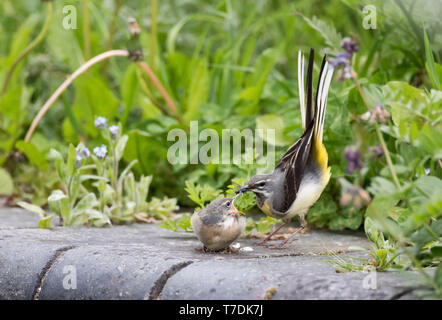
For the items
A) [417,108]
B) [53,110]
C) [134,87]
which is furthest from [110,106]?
[417,108]

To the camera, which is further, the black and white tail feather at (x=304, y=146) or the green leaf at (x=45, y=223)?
the green leaf at (x=45, y=223)

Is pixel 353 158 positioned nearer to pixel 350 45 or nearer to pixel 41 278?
pixel 350 45

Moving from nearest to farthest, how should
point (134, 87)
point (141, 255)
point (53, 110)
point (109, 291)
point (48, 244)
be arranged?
point (109, 291) → point (141, 255) → point (48, 244) → point (134, 87) → point (53, 110)

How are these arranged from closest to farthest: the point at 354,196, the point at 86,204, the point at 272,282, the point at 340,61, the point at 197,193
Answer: the point at 354,196
the point at 340,61
the point at 272,282
the point at 197,193
the point at 86,204

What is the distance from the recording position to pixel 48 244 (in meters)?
2.49

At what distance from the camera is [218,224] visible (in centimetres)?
252

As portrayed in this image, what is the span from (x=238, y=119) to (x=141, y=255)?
67.2 inches

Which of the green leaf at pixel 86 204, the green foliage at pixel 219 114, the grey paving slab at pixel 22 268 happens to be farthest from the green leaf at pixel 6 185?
the grey paving slab at pixel 22 268

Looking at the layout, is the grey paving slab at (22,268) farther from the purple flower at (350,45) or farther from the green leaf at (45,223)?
the purple flower at (350,45)

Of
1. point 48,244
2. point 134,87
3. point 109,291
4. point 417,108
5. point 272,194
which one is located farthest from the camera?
point 134,87

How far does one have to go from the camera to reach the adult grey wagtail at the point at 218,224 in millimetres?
Answer: 2525

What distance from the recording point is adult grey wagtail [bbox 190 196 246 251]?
253cm

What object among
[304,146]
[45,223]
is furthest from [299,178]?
[45,223]
